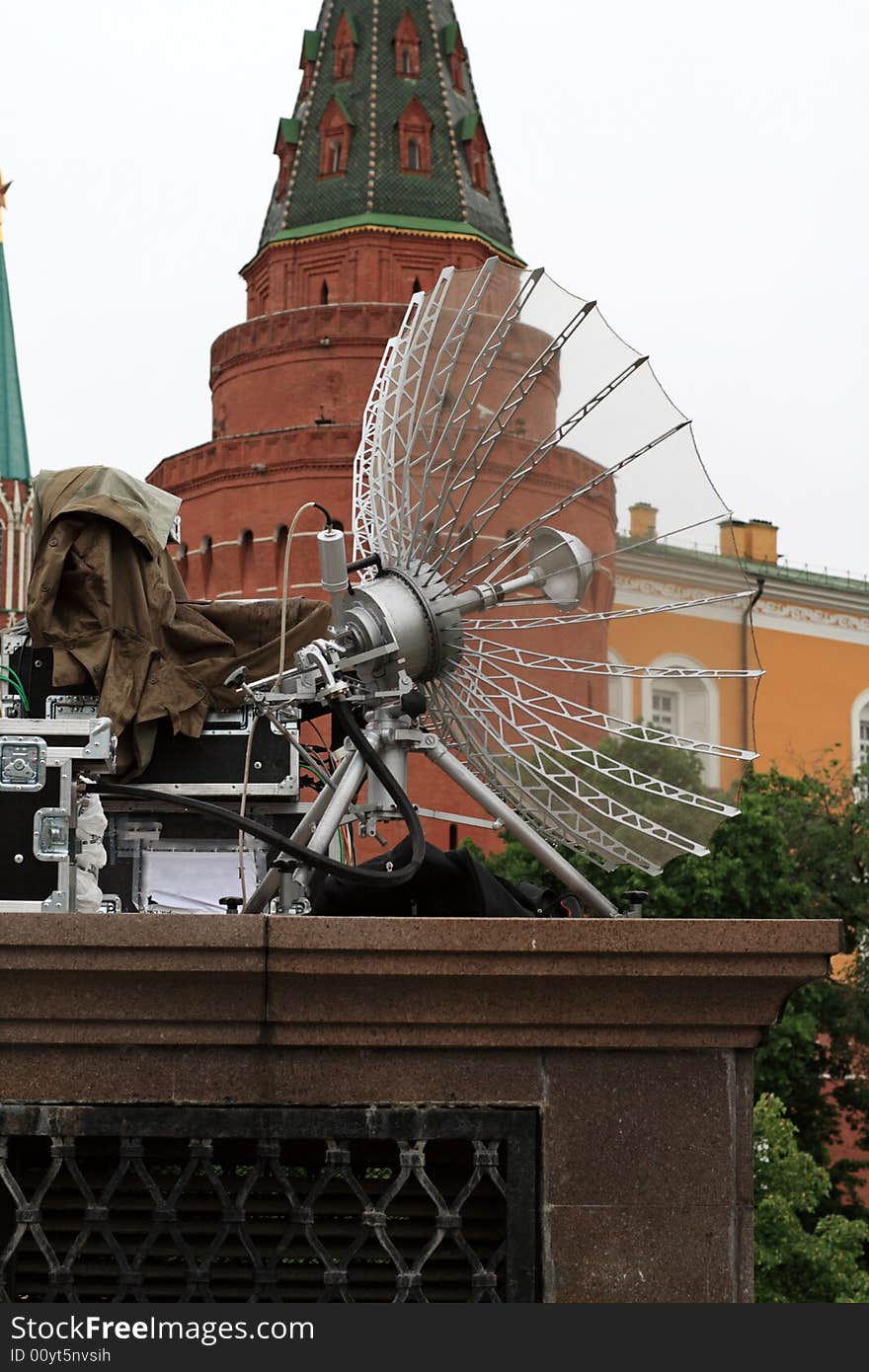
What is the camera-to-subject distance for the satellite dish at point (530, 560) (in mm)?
10461

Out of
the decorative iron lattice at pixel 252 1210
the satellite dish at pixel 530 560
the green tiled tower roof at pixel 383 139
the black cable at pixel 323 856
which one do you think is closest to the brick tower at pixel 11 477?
the green tiled tower roof at pixel 383 139

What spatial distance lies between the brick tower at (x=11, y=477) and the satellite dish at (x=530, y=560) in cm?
8266

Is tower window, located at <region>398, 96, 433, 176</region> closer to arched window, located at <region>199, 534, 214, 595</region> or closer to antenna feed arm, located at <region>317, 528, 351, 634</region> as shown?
arched window, located at <region>199, 534, 214, 595</region>

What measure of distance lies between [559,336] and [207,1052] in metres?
6.04

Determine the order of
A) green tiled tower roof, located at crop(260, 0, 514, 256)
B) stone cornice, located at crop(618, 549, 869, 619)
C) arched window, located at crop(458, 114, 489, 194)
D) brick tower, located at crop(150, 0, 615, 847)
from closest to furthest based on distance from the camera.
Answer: stone cornice, located at crop(618, 549, 869, 619) → brick tower, located at crop(150, 0, 615, 847) → green tiled tower roof, located at crop(260, 0, 514, 256) → arched window, located at crop(458, 114, 489, 194)

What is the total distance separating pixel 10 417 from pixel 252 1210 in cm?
9555

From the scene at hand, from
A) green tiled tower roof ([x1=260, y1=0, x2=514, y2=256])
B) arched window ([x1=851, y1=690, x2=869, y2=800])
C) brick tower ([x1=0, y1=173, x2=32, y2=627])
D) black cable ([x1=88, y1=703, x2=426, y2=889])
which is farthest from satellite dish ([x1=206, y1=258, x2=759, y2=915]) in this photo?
brick tower ([x1=0, y1=173, x2=32, y2=627])

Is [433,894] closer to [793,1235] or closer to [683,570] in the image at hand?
[683,570]

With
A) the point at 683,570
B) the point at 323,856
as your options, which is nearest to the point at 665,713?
the point at 683,570

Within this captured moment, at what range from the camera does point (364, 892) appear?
6844 millimetres

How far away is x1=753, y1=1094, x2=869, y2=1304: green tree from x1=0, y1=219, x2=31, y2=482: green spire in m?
66.8

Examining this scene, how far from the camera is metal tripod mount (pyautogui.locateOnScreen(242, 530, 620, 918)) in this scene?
9.23 metres

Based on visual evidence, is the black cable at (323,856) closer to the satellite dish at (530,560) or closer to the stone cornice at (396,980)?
the stone cornice at (396,980)

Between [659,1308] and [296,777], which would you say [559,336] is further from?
[659,1308]
